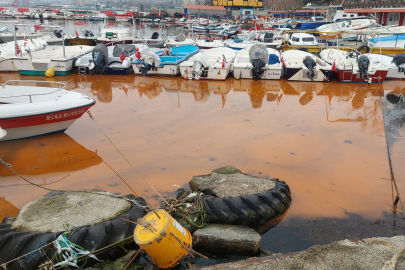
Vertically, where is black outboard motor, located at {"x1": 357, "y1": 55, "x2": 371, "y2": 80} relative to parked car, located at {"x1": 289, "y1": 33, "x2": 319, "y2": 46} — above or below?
below

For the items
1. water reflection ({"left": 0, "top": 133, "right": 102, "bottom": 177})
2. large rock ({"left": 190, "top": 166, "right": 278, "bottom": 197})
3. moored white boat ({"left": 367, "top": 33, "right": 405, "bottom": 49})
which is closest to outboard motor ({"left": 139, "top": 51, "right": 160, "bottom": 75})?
water reflection ({"left": 0, "top": 133, "right": 102, "bottom": 177})

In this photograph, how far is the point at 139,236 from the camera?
3.74 metres

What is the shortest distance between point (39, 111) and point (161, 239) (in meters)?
5.73

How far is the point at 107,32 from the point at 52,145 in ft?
61.2

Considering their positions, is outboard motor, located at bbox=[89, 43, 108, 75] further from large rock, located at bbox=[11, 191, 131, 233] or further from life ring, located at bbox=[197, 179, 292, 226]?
life ring, located at bbox=[197, 179, 292, 226]

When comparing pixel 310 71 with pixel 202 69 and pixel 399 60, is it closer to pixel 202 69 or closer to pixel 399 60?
pixel 399 60

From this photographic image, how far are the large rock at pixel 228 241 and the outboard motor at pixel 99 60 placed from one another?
42.4 feet

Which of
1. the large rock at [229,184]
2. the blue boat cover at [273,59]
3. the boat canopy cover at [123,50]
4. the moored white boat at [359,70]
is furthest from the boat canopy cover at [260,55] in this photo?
the large rock at [229,184]

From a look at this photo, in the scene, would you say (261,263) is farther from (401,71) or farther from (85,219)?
(401,71)

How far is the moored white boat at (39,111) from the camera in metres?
7.62

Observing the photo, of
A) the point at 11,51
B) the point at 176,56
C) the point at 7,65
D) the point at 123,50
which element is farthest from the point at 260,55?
the point at 11,51

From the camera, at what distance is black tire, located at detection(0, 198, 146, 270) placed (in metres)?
3.90

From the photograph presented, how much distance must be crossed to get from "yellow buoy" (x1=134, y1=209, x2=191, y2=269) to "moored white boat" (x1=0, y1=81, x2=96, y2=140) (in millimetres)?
5328

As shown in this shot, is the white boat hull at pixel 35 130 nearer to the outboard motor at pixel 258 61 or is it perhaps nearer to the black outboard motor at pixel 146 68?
the black outboard motor at pixel 146 68
